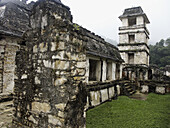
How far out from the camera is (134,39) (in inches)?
777

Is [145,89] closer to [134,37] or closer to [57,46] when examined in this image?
[134,37]

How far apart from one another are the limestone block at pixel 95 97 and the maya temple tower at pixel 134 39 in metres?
11.5

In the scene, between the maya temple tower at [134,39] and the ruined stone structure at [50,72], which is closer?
the ruined stone structure at [50,72]

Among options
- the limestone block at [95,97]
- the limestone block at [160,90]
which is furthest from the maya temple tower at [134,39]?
the limestone block at [95,97]

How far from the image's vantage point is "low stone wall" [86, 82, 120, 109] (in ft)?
22.0

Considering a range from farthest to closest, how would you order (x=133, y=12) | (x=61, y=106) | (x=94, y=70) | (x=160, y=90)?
(x=133, y=12) < (x=160, y=90) < (x=94, y=70) < (x=61, y=106)

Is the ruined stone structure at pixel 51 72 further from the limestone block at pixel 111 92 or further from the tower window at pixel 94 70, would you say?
the limestone block at pixel 111 92

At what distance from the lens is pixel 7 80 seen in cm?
683

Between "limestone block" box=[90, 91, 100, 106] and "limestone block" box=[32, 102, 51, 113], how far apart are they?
13.3 ft

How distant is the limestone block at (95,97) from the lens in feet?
22.5

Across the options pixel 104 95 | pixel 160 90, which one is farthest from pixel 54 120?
pixel 160 90

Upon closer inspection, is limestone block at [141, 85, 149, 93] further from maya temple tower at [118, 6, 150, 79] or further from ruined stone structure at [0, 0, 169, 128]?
ruined stone structure at [0, 0, 169, 128]

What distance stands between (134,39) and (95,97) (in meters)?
15.4

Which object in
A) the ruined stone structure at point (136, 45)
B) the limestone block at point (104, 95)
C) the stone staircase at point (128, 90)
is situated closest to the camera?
the limestone block at point (104, 95)
